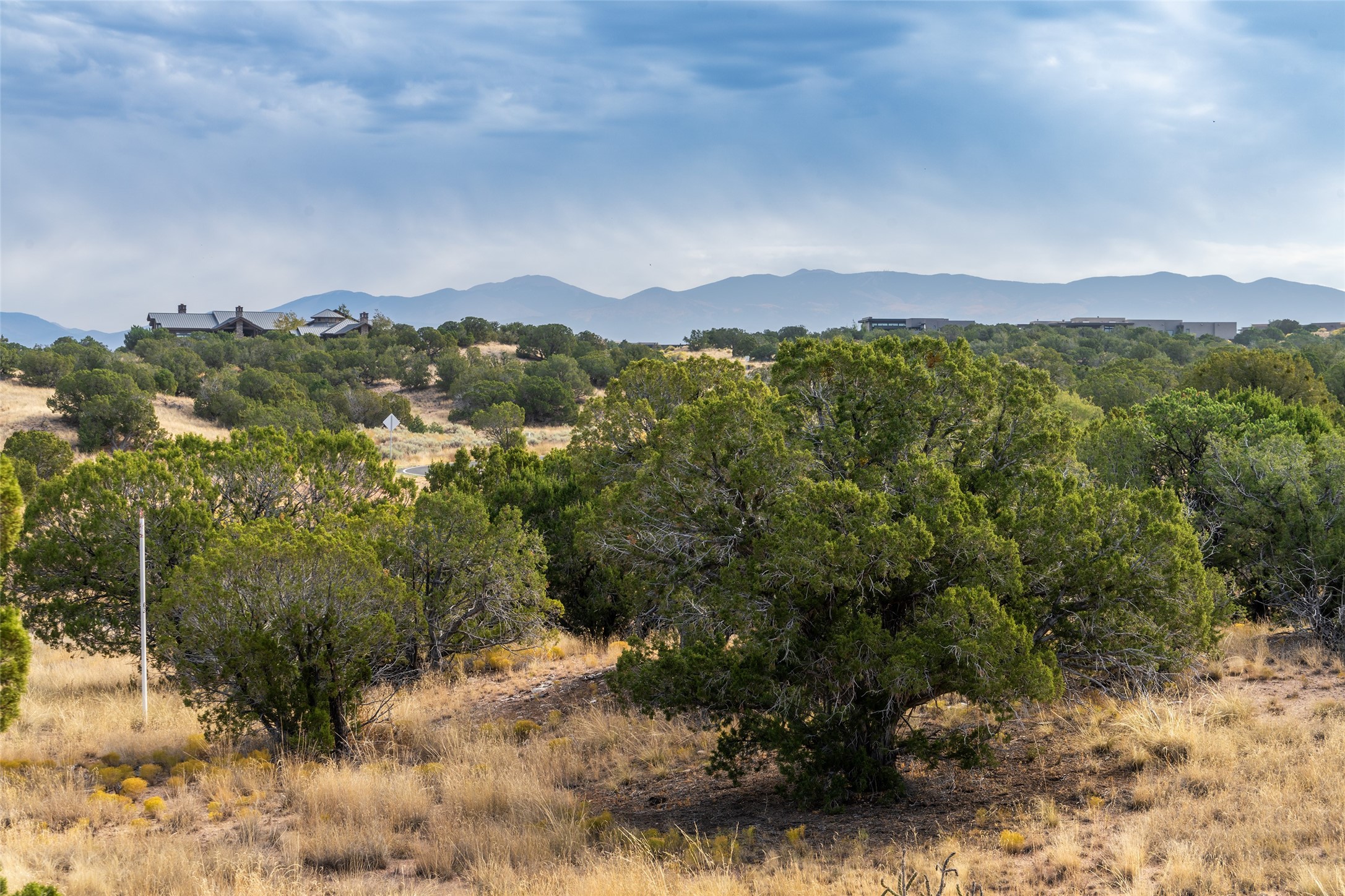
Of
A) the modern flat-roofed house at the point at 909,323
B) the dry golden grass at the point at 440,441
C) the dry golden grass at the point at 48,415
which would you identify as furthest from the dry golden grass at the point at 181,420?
the modern flat-roofed house at the point at 909,323

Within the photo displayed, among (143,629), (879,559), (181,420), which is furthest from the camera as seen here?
(181,420)

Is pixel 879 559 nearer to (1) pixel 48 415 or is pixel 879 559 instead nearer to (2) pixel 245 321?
(1) pixel 48 415

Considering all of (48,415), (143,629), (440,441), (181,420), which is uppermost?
(48,415)

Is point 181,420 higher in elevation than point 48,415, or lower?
lower

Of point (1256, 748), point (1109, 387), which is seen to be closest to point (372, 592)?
point (1256, 748)

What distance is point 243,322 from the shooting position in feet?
347

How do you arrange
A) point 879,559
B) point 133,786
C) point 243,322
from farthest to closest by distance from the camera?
point 243,322
point 133,786
point 879,559

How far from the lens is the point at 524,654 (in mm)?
15414

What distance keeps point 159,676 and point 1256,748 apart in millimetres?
14738

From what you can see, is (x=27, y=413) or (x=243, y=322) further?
(x=243, y=322)

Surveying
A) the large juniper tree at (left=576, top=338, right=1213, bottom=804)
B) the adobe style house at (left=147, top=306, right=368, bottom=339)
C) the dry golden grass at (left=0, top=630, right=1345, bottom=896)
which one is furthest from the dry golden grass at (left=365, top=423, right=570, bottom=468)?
the adobe style house at (left=147, top=306, right=368, bottom=339)

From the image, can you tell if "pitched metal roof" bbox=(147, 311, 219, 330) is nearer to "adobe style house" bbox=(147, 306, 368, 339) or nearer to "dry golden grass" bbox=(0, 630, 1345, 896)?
"adobe style house" bbox=(147, 306, 368, 339)

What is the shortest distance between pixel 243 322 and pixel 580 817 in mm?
109493

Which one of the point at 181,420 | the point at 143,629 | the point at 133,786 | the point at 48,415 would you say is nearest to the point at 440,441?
the point at 181,420
